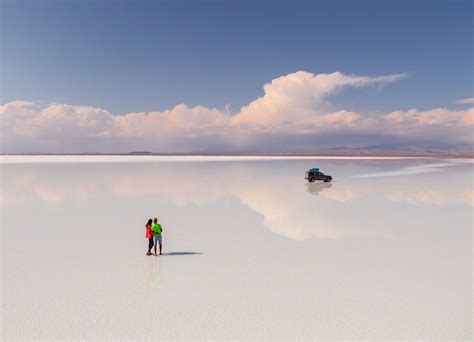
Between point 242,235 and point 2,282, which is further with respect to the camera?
point 242,235

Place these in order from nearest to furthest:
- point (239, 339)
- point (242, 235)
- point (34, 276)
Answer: point (239, 339) < point (34, 276) < point (242, 235)

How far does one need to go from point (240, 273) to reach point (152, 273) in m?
2.28

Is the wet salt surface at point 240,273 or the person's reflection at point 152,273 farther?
the person's reflection at point 152,273

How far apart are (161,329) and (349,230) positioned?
945 cm

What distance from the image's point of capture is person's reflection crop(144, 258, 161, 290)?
8.81m

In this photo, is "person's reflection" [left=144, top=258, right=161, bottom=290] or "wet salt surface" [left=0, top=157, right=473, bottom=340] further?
"person's reflection" [left=144, top=258, right=161, bottom=290]

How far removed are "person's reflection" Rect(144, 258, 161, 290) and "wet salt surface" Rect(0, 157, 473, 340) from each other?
0.03 meters

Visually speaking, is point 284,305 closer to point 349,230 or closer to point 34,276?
point 34,276

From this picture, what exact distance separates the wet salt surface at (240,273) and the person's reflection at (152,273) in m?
0.03

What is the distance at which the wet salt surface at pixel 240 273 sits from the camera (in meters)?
6.92

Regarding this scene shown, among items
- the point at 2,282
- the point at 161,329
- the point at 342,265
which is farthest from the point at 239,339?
the point at 2,282

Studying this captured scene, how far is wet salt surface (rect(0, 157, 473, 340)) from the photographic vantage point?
692 centimetres

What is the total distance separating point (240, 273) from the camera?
9.55 m

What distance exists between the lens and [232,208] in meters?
19.2
